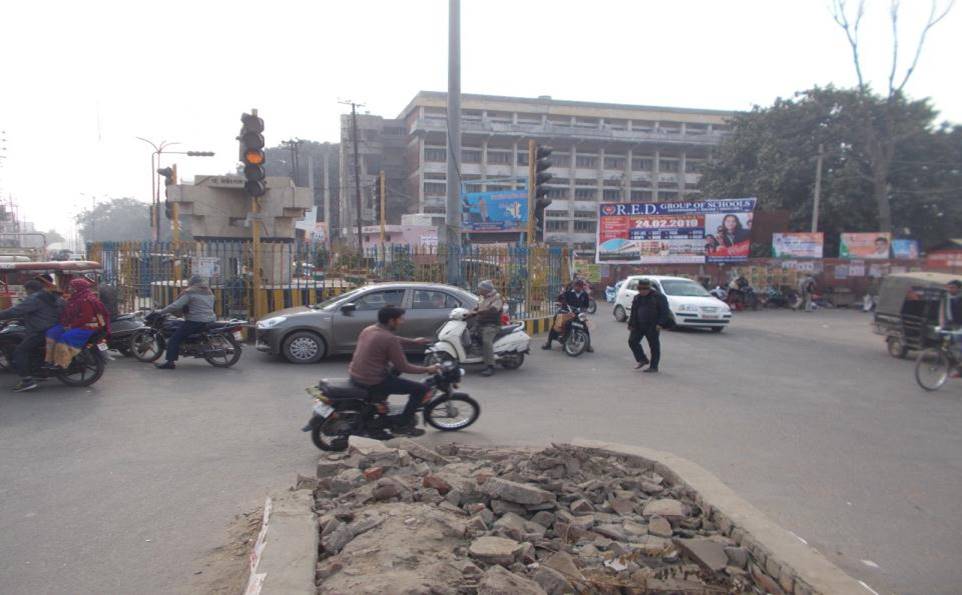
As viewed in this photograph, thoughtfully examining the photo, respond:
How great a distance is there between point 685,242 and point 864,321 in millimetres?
9116

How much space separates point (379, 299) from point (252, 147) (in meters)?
3.26

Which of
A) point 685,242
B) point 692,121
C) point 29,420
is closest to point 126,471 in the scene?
point 29,420

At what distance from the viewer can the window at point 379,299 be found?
11.5m

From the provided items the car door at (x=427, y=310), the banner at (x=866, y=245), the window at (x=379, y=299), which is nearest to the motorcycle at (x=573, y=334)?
the car door at (x=427, y=310)

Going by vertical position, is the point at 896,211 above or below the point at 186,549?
above

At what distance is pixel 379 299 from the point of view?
11547 millimetres

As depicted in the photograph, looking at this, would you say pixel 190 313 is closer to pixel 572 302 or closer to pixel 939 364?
pixel 572 302

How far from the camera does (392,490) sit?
4.35 metres

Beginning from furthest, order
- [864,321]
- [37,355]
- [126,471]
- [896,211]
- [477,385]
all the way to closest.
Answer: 1. [896,211]
2. [864,321]
3. [477,385]
4. [37,355]
5. [126,471]

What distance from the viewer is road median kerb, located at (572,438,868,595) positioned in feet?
10.9

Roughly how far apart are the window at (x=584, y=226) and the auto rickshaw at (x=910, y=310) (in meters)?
56.2

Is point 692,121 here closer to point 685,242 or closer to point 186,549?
point 685,242

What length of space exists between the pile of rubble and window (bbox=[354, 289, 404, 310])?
6398 mm

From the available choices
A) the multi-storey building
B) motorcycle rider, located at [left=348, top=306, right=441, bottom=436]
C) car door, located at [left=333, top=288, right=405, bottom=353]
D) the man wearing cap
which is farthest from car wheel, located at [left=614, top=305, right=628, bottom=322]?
the multi-storey building
